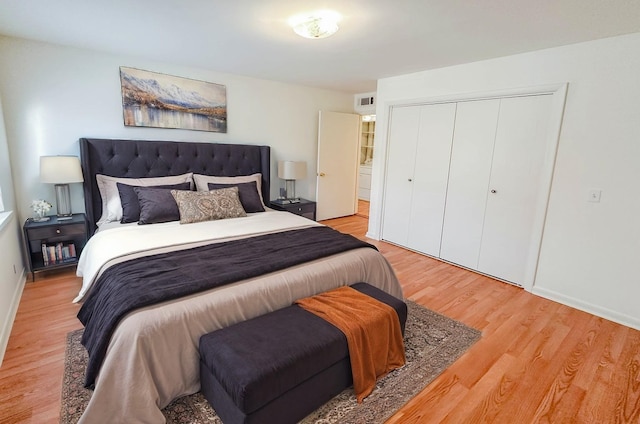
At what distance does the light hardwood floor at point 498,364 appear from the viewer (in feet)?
5.50

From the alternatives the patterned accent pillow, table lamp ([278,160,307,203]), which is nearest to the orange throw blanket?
the patterned accent pillow

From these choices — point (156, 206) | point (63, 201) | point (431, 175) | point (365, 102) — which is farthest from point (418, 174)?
point (63, 201)

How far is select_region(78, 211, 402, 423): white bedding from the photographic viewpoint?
4.78 feet

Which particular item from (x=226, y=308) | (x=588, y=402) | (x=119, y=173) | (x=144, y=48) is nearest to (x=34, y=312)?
(x=119, y=173)

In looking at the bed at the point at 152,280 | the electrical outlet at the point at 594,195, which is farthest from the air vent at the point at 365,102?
the electrical outlet at the point at 594,195

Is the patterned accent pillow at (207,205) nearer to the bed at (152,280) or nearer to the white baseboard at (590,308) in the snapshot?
the bed at (152,280)

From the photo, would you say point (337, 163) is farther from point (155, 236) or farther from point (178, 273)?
point (178, 273)

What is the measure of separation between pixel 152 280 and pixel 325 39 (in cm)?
231

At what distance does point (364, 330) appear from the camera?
1771 millimetres

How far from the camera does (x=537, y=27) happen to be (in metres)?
2.33

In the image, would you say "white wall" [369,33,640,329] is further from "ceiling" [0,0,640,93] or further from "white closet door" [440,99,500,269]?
"white closet door" [440,99,500,269]

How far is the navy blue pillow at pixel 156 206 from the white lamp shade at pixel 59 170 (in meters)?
0.52

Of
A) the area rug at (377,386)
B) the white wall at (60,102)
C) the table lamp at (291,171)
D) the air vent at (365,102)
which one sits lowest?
the area rug at (377,386)

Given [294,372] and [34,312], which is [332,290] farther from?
[34,312]
